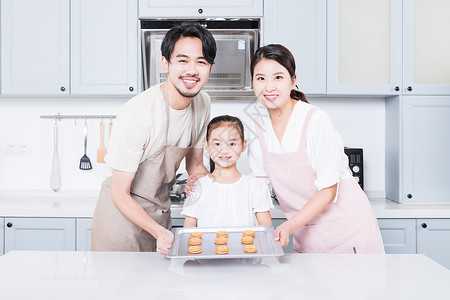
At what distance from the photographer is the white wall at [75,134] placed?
2.57 m

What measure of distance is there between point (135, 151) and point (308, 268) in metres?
0.69

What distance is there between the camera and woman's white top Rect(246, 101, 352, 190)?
1286 mm

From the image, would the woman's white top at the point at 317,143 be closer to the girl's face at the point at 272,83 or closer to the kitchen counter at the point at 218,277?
the girl's face at the point at 272,83

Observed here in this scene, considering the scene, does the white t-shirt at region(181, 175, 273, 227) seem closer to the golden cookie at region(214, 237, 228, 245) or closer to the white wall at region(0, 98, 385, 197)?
the golden cookie at region(214, 237, 228, 245)

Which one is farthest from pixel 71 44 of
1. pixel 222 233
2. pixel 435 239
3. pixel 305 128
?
pixel 435 239

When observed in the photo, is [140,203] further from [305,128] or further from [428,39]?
[428,39]

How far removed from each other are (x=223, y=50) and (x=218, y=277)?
1623 millimetres

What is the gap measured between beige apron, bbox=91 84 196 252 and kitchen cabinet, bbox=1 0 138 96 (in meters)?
0.94

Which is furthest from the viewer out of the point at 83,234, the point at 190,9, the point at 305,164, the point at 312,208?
the point at 190,9

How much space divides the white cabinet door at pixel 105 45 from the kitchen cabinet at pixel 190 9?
88 mm

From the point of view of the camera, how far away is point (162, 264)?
100 cm

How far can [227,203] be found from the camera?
4.82 feet

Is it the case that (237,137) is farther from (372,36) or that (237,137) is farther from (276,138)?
(372,36)

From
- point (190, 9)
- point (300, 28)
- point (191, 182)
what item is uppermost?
point (190, 9)
